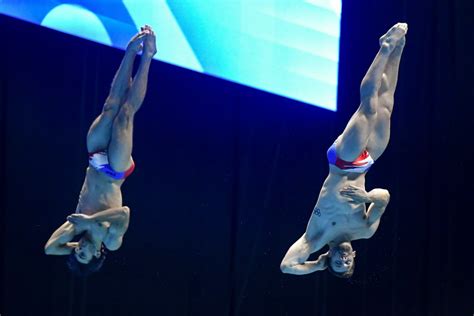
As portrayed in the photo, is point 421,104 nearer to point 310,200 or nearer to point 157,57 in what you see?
point 310,200

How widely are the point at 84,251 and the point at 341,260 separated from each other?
1590 millimetres

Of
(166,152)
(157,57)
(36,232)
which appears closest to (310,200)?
(166,152)

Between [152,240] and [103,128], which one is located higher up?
[103,128]

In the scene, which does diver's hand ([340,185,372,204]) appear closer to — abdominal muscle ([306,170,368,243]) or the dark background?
abdominal muscle ([306,170,368,243])

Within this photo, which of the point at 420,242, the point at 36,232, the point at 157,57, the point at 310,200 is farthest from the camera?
the point at 420,242

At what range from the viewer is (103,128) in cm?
502

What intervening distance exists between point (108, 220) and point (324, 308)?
2881 mm

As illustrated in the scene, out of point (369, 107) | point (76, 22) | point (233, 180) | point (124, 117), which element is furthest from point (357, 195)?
point (76, 22)

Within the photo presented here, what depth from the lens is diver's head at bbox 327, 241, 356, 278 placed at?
16.4 feet

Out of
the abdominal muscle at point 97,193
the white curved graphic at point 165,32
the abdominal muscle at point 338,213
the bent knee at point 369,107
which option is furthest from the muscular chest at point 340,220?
the white curved graphic at point 165,32

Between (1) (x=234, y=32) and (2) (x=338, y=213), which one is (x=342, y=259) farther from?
(1) (x=234, y=32)

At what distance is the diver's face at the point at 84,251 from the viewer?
16.3 ft

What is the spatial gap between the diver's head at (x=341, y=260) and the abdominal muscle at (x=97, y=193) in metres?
1.42

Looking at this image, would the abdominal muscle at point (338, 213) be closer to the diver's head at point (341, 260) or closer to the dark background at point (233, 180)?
the diver's head at point (341, 260)
